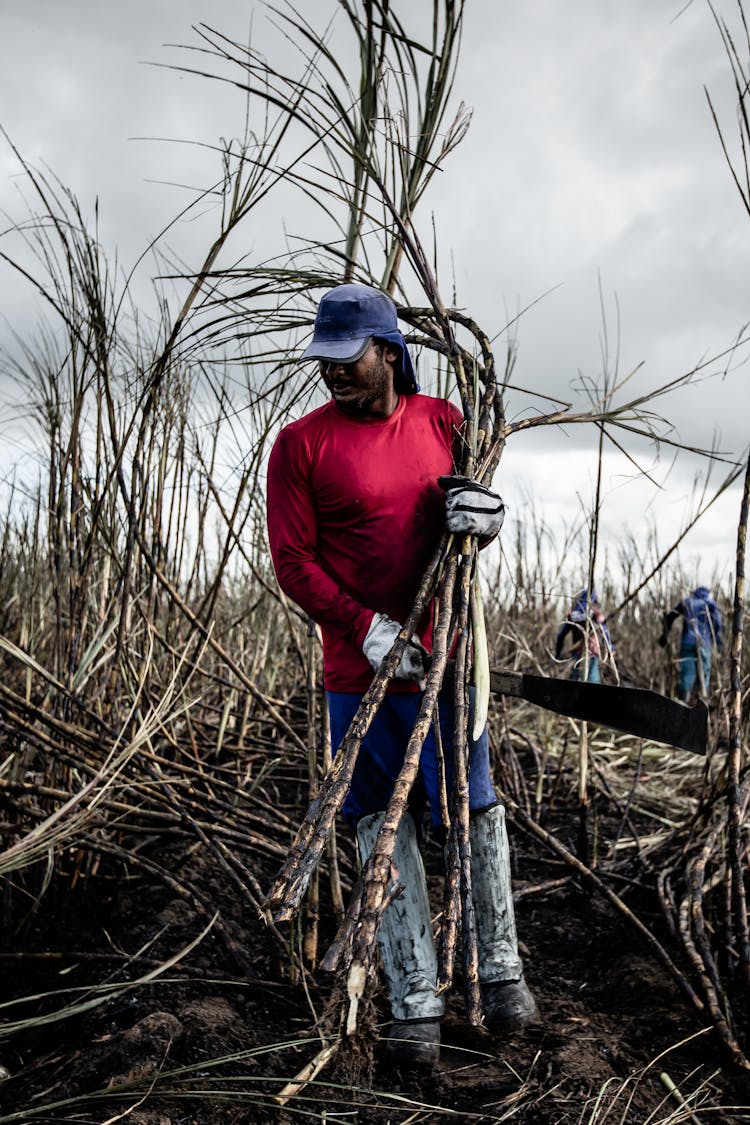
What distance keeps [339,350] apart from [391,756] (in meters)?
0.90

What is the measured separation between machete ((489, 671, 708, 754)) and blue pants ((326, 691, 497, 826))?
22 cm

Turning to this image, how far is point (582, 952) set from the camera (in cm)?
→ 253

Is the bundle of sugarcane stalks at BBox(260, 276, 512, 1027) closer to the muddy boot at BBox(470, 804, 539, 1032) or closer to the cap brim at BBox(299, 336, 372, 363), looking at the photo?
the cap brim at BBox(299, 336, 372, 363)

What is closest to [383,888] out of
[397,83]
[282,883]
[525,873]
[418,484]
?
[282,883]

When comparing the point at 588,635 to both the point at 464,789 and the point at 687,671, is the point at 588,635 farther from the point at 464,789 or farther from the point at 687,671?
the point at 687,671

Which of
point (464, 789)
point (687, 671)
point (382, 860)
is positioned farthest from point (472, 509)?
point (687, 671)

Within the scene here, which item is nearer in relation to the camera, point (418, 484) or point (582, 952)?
point (418, 484)

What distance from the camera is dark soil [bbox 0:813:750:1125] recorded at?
160 cm

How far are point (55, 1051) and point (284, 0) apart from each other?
7.05ft

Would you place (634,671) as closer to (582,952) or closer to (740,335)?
(582,952)

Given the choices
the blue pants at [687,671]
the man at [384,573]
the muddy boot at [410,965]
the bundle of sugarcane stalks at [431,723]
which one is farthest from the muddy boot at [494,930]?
the blue pants at [687,671]

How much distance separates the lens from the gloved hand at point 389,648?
1804 mm

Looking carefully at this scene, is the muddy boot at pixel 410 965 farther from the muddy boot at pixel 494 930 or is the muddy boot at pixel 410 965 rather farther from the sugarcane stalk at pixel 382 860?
the sugarcane stalk at pixel 382 860

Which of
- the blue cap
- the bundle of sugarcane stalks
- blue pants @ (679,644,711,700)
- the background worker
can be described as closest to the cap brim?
the blue cap
